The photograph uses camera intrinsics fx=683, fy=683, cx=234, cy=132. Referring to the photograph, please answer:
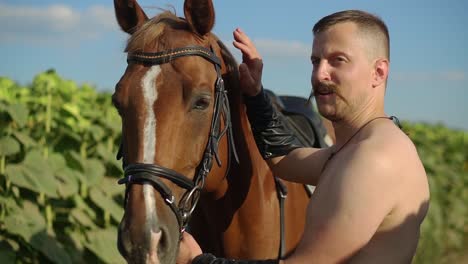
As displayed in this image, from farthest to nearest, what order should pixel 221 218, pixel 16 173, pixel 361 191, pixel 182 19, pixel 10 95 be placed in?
pixel 10 95
pixel 16 173
pixel 221 218
pixel 182 19
pixel 361 191

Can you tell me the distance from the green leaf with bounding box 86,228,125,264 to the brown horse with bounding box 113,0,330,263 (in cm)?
239

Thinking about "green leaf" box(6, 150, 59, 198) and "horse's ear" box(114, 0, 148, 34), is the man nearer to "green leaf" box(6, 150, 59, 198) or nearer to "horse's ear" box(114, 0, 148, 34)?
"horse's ear" box(114, 0, 148, 34)

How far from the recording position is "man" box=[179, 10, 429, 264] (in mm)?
2291

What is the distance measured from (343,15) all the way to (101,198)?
394 centimetres

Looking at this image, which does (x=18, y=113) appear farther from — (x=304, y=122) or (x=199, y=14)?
(x=199, y=14)

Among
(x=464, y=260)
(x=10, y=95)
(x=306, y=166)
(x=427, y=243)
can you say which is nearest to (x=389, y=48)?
(x=306, y=166)

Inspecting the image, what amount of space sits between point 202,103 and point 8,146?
3.05m

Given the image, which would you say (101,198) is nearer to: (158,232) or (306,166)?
(306,166)

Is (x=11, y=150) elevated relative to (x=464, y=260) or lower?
elevated

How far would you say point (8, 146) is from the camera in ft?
18.1

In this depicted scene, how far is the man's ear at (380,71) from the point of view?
2549 millimetres

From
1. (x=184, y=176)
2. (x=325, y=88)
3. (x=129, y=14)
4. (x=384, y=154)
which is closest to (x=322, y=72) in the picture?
(x=325, y=88)

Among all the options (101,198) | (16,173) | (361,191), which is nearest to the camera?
(361,191)

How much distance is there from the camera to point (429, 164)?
1158 centimetres
